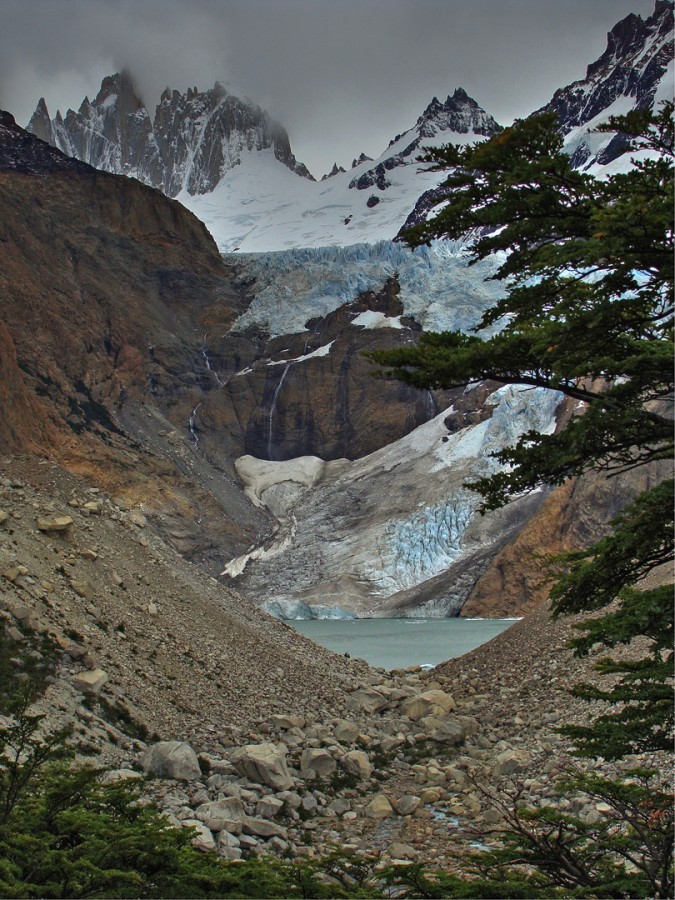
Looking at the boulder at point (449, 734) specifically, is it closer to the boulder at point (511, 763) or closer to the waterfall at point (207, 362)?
the boulder at point (511, 763)

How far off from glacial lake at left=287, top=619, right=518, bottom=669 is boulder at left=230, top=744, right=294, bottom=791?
56.9 ft

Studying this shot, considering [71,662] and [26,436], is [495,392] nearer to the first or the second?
[26,436]

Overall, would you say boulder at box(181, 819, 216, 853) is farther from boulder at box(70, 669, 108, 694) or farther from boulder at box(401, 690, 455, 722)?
boulder at box(401, 690, 455, 722)

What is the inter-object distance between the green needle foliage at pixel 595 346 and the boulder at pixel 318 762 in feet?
24.9

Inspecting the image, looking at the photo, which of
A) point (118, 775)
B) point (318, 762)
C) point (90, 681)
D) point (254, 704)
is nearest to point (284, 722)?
A: point (254, 704)

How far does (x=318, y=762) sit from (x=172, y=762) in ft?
8.56

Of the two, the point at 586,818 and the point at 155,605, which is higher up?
the point at 155,605

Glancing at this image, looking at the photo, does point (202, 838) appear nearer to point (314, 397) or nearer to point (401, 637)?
point (401, 637)

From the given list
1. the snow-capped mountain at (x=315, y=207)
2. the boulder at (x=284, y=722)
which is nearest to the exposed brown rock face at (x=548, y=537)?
the boulder at (x=284, y=722)

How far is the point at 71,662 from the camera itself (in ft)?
43.0

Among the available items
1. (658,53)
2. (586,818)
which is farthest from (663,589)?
(658,53)

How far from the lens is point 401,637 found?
146 feet

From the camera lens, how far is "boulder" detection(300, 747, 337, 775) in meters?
12.8

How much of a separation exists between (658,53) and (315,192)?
259ft
